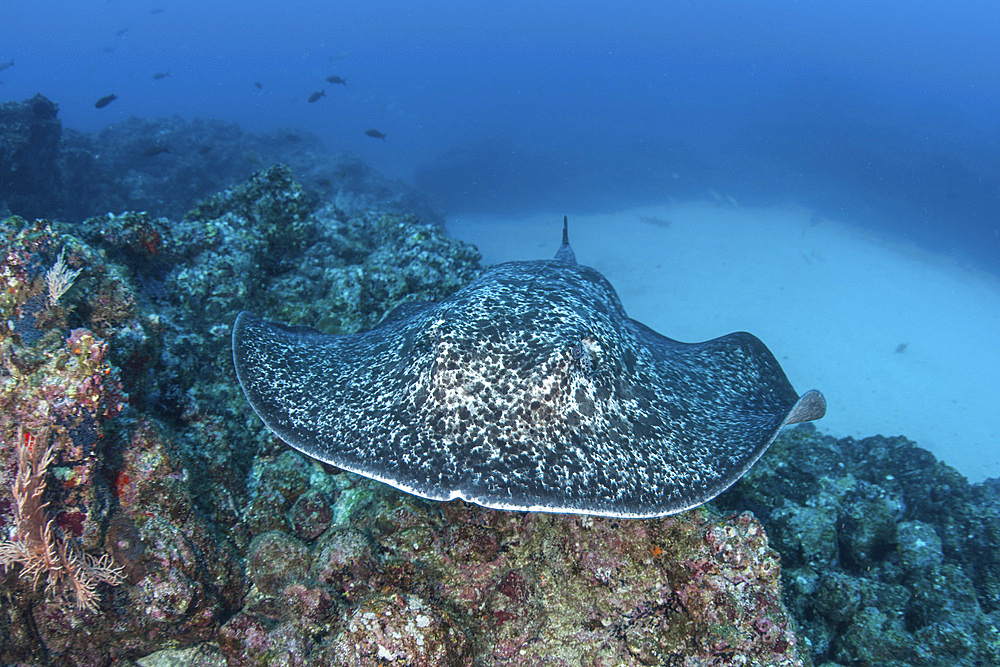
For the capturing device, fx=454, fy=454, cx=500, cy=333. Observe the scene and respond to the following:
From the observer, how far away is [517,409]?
337cm

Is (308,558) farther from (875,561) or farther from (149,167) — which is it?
(149,167)

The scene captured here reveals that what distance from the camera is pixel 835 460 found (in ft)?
22.3

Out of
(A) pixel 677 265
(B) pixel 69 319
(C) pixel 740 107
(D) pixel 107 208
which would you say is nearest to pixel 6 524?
(B) pixel 69 319

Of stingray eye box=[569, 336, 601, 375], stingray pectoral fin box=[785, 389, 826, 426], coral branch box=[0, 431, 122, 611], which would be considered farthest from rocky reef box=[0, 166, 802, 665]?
stingray eye box=[569, 336, 601, 375]

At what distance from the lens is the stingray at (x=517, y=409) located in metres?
3.02

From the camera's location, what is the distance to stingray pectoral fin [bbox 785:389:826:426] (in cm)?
362

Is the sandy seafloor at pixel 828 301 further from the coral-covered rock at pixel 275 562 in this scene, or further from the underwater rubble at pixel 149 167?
the coral-covered rock at pixel 275 562

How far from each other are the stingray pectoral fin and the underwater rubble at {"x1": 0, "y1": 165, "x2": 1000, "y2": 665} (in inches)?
39.0

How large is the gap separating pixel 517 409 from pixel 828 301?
68.1ft

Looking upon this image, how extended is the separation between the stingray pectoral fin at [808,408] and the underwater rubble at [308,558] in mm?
991

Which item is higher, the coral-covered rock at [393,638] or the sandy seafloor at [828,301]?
the coral-covered rock at [393,638]

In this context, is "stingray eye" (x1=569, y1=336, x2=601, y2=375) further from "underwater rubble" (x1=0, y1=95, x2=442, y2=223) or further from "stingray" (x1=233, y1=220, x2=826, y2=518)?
"underwater rubble" (x1=0, y1=95, x2=442, y2=223)

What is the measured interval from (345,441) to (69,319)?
2.36 meters

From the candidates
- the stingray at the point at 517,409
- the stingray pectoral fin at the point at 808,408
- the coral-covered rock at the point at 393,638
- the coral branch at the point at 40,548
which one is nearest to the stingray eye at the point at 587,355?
the stingray at the point at 517,409
